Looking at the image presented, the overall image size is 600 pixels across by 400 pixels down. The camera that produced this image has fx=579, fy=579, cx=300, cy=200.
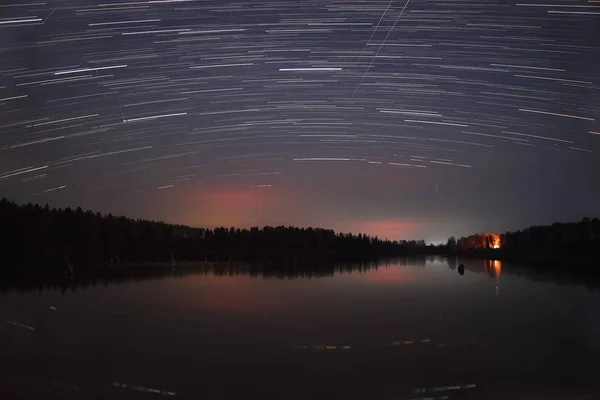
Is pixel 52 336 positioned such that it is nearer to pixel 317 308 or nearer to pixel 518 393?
pixel 317 308

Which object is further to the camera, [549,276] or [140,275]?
[140,275]

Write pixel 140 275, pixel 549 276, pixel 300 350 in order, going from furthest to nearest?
1. pixel 140 275
2. pixel 549 276
3. pixel 300 350

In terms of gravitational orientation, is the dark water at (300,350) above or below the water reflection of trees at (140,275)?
above

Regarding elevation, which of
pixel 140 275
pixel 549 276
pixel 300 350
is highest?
pixel 300 350

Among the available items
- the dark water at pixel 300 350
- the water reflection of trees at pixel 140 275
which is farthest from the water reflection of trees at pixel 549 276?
the dark water at pixel 300 350

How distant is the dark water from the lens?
10438mm

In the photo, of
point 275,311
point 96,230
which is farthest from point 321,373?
point 96,230

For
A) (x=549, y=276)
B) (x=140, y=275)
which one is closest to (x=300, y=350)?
(x=140, y=275)

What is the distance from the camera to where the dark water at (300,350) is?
34.2ft

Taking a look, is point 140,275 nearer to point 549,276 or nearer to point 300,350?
point 549,276

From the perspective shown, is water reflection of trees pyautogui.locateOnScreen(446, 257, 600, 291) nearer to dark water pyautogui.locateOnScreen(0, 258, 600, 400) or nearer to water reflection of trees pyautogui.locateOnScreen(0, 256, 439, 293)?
water reflection of trees pyautogui.locateOnScreen(0, 256, 439, 293)

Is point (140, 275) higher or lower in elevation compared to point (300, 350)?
lower

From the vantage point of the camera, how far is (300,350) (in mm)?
14258

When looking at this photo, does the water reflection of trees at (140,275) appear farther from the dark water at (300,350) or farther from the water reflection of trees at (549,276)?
the water reflection of trees at (549,276)
